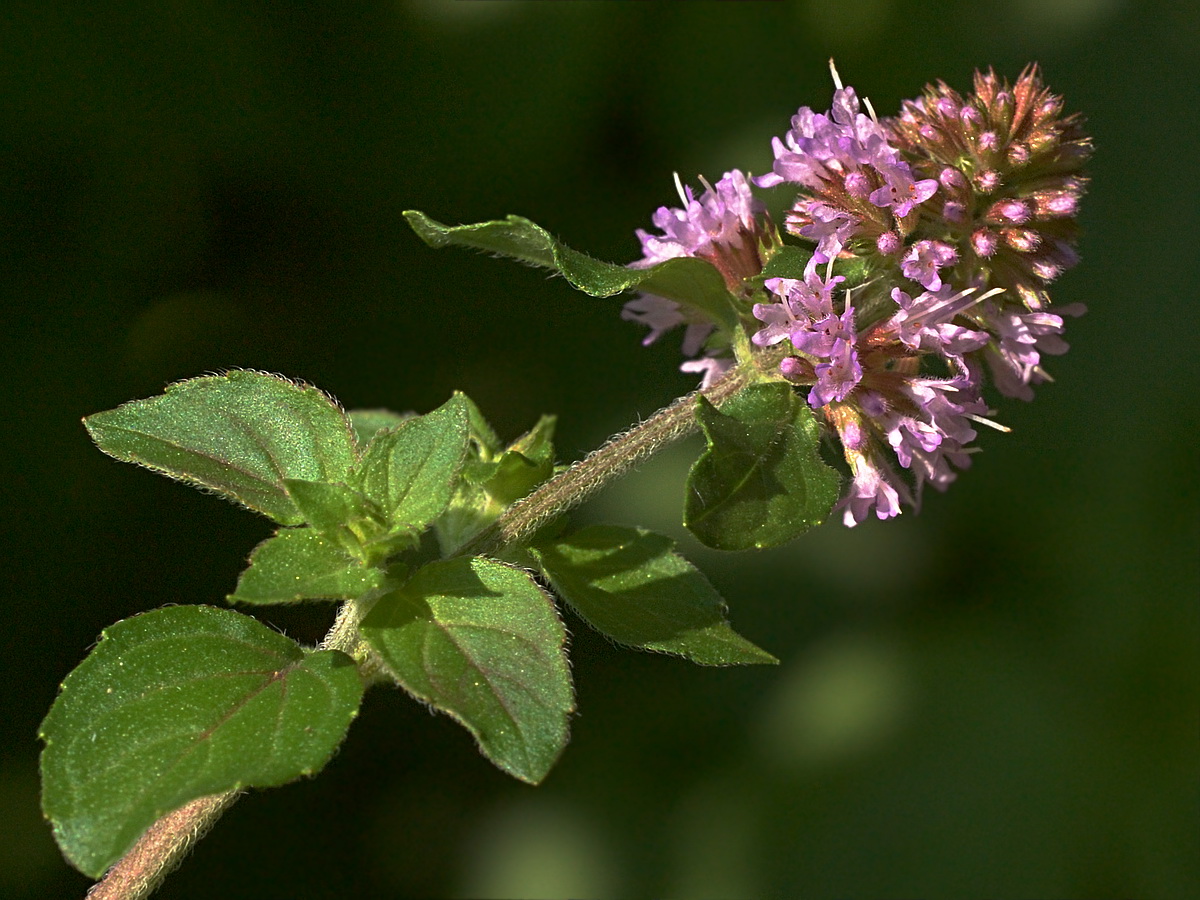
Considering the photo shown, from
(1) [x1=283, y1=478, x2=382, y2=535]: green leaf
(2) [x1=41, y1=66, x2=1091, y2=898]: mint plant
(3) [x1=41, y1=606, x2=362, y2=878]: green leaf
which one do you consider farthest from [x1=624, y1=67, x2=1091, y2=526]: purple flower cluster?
(3) [x1=41, y1=606, x2=362, y2=878]: green leaf

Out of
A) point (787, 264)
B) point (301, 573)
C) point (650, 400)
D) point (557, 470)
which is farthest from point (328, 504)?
point (650, 400)

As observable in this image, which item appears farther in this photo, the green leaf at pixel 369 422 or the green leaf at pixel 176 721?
the green leaf at pixel 369 422

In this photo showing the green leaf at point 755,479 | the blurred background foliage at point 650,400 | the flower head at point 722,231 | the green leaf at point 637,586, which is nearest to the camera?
the green leaf at point 755,479

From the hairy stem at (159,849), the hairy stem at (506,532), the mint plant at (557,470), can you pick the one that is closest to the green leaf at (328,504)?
the mint plant at (557,470)

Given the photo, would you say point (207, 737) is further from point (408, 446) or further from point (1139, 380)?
point (1139, 380)

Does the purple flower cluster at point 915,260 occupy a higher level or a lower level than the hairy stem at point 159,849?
higher

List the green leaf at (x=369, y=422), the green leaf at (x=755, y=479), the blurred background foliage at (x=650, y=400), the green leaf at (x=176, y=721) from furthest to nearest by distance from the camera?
the blurred background foliage at (x=650, y=400) → the green leaf at (x=369, y=422) → the green leaf at (x=755, y=479) → the green leaf at (x=176, y=721)

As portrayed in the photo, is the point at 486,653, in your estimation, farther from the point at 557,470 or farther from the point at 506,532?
the point at 557,470

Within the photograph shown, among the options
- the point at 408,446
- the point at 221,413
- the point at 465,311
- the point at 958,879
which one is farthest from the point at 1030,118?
the point at 958,879

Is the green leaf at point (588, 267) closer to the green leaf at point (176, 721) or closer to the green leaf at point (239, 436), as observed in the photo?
the green leaf at point (239, 436)
